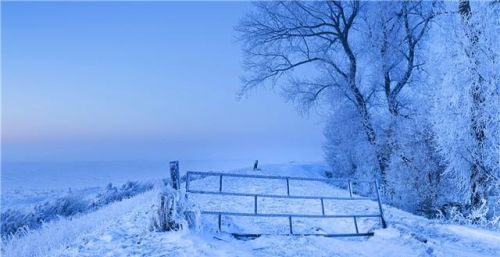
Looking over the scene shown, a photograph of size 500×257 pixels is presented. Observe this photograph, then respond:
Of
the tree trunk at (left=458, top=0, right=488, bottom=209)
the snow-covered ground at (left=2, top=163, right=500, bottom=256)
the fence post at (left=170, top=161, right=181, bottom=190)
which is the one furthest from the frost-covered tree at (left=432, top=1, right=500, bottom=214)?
the fence post at (left=170, top=161, right=181, bottom=190)

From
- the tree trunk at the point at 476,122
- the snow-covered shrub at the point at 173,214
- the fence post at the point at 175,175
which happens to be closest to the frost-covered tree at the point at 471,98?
the tree trunk at the point at 476,122

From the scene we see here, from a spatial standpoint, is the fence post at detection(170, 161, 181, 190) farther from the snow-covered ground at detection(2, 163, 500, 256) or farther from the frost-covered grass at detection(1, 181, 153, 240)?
the frost-covered grass at detection(1, 181, 153, 240)

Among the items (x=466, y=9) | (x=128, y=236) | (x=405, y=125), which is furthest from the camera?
(x=405, y=125)

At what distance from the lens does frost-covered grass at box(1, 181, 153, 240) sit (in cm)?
1266

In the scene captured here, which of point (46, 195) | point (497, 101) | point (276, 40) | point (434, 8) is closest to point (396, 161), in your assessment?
point (497, 101)

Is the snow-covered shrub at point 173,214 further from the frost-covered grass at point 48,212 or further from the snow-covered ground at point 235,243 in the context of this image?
the frost-covered grass at point 48,212

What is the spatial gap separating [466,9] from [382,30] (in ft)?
25.7

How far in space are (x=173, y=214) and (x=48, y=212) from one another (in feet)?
32.6

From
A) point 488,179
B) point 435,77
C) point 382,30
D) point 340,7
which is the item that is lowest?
point 488,179

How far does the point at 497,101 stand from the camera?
385 inches

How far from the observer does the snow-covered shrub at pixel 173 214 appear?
23.3ft

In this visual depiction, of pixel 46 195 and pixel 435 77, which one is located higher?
pixel 435 77

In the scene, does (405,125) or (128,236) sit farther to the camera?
(405,125)

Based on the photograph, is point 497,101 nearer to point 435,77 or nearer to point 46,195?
point 435,77
